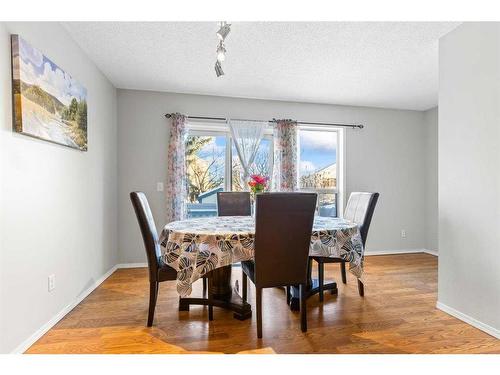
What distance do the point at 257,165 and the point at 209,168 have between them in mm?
717

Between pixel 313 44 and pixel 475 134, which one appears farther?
pixel 313 44

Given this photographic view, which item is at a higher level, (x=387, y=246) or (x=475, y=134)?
(x=475, y=134)

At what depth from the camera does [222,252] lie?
1890 millimetres

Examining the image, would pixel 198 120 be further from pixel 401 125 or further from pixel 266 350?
pixel 401 125

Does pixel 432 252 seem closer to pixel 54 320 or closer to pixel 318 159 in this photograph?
pixel 318 159

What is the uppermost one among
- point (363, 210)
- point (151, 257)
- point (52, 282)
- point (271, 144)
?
point (271, 144)

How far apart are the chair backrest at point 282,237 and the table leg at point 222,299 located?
1.52 ft

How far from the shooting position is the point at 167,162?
12.4 ft

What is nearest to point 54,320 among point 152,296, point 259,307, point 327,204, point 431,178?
point 152,296

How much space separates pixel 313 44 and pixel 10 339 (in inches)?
121

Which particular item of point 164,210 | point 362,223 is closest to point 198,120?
point 164,210

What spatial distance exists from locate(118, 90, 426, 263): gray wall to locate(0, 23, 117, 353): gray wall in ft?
1.47

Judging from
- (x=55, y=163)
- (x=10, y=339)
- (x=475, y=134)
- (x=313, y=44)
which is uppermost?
(x=313, y=44)

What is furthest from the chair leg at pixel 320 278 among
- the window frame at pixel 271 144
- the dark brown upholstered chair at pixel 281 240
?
the window frame at pixel 271 144
